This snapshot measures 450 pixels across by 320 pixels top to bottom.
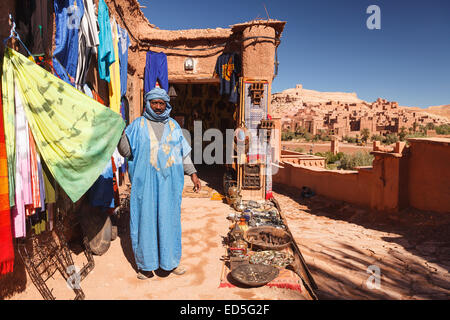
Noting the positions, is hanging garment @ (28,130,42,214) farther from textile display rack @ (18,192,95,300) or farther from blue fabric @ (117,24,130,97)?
blue fabric @ (117,24,130,97)

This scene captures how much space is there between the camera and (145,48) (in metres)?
7.51

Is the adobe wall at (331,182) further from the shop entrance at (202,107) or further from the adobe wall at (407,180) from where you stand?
the shop entrance at (202,107)

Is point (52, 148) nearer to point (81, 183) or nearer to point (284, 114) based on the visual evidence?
point (81, 183)

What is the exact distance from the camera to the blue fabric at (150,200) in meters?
2.96

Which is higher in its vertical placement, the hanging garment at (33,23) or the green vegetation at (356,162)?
the hanging garment at (33,23)

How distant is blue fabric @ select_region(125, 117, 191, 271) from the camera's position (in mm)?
2955

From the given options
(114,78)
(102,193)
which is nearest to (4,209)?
(102,193)

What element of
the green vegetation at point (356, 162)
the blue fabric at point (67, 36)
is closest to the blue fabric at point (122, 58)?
the blue fabric at point (67, 36)

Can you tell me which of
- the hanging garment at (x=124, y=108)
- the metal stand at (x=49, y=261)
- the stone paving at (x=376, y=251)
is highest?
the hanging garment at (x=124, y=108)

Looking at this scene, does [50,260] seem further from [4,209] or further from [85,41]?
[85,41]

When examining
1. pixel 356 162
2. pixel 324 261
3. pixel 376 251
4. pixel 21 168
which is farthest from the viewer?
pixel 356 162

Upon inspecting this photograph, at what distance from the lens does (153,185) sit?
2.99 m

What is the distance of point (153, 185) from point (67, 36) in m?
2.16

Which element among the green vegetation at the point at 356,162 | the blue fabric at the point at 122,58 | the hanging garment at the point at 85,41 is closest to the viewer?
the hanging garment at the point at 85,41
